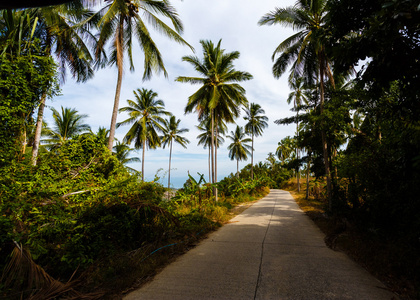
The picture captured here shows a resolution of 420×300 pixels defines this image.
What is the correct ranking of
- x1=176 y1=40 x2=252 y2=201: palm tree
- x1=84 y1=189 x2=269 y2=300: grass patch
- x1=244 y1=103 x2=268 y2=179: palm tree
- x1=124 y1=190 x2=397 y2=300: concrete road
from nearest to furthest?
x1=124 y1=190 x2=397 y2=300: concrete road < x1=84 y1=189 x2=269 y2=300: grass patch < x1=176 y1=40 x2=252 y2=201: palm tree < x1=244 y1=103 x2=268 y2=179: palm tree

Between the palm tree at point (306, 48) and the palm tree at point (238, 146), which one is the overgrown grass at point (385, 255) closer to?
the palm tree at point (306, 48)

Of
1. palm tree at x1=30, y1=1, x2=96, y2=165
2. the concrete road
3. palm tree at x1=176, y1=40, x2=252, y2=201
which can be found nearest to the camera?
the concrete road

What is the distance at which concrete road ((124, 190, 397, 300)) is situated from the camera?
2.63 m

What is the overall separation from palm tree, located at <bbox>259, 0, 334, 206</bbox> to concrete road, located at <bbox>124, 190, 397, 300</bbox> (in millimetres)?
5062

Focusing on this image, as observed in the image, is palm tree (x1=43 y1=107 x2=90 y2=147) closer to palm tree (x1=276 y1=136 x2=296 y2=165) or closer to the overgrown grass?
the overgrown grass

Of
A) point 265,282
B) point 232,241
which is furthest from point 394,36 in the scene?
point 232,241

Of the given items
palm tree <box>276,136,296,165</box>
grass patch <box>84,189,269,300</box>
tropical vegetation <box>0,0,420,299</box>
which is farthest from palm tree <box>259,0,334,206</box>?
palm tree <box>276,136,296,165</box>

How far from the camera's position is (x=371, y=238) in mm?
4574

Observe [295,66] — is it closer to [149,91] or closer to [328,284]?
[328,284]

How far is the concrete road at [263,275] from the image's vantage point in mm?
2627

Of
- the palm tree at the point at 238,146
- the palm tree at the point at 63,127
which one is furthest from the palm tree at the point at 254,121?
the palm tree at the point at 63,127

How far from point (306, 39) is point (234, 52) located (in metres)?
5.88

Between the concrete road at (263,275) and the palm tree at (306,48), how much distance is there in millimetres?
5062

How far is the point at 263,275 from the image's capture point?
3139 mm
